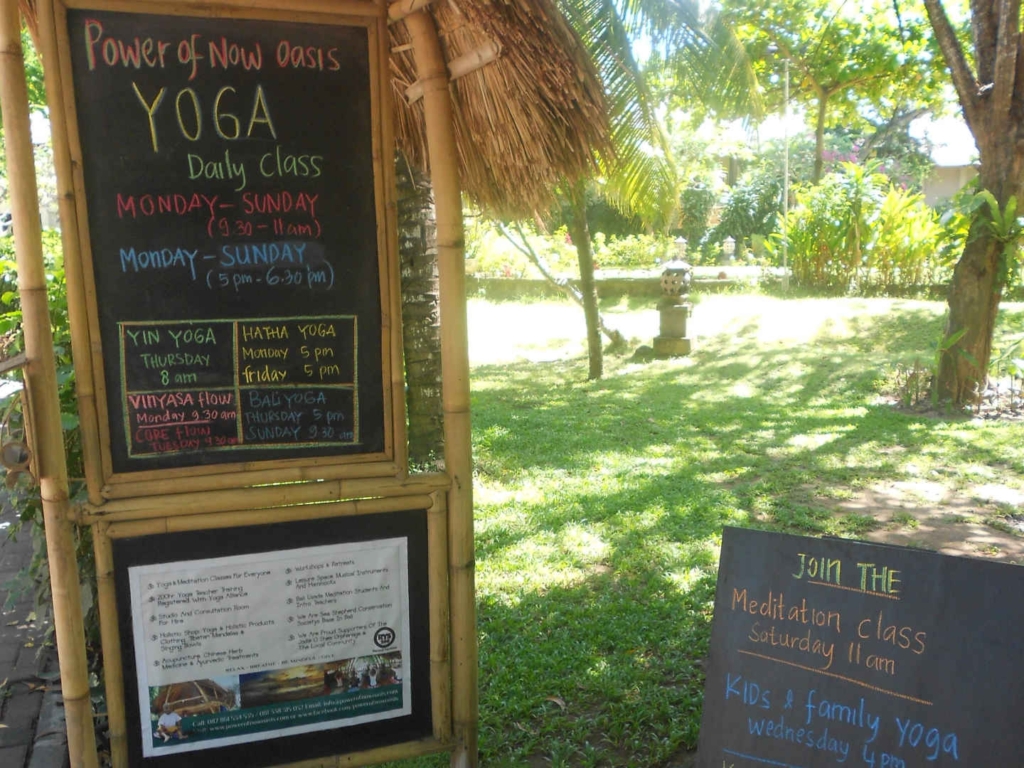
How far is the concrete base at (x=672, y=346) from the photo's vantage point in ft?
43.7

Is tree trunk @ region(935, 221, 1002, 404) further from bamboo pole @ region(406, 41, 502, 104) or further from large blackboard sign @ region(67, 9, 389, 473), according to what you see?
large blackboard sign @ region(67, 9, 389, 473)

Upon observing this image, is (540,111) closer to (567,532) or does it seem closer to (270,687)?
(270,687)

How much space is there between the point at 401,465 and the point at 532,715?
1.37m

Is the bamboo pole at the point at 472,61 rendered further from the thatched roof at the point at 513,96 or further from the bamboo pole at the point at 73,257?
the bamboo pole at the point at 73,257

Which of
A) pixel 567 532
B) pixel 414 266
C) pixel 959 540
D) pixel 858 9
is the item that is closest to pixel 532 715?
pixel 567 532

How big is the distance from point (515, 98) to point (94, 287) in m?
1.46

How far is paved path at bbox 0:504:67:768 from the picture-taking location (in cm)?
325

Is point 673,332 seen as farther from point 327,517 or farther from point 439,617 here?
point 327,517

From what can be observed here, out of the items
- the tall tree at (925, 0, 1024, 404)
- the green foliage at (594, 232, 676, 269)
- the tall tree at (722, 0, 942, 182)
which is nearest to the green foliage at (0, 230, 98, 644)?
the tall tree at (925, 0, 1024, 404)

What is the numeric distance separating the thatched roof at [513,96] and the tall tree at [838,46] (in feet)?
39.0

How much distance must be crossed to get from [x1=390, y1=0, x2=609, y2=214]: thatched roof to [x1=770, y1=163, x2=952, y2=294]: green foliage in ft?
44.3

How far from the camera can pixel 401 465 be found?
2955mm

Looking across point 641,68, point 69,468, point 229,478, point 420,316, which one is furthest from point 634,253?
point 229,478

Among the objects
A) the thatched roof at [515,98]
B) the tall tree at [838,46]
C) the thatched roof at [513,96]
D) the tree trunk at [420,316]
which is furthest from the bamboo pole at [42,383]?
the tall tree at [838,46]
